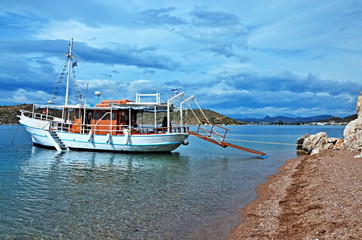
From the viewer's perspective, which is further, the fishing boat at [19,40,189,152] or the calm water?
the fishing boat at [19,40,189,152]

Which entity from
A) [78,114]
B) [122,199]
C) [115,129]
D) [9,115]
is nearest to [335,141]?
[115,129]

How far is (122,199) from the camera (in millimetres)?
11898

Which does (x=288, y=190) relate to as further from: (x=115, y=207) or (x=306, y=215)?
(x=115, y=207)

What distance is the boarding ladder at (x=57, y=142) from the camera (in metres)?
28.6

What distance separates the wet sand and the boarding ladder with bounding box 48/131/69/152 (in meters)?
22.2

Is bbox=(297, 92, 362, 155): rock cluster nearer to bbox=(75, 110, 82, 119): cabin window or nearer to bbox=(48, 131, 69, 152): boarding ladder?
bbox=(75, 110, 82, 119): cabin window

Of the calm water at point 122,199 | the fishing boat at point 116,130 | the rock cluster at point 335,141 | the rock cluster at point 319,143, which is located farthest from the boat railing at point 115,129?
the rock cluster at point 319,143

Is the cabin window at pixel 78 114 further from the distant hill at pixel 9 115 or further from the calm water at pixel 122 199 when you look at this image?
the distant hill at pixel 9 115

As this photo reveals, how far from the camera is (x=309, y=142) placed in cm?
3194

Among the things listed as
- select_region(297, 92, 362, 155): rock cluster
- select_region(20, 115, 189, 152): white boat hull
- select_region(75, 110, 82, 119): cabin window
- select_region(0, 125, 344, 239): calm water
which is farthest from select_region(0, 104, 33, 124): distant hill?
select_region(0, 125, 344, 239): calm water

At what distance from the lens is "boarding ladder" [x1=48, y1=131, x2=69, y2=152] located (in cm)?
2861

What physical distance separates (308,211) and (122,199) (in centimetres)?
728

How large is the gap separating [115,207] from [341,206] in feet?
25.5

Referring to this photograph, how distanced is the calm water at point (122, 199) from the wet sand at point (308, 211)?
0.76m
